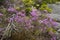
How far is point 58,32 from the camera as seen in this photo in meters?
5.52

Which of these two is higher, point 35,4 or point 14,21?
point 14,21

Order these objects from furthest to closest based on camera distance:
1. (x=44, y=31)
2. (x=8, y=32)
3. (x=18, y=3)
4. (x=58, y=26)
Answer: (x=18, y=3)
(x=58, y=26)
(x=44, y=31)
(x=8, y=32)

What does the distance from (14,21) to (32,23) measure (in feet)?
1.67

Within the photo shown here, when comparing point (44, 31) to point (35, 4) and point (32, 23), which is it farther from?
point (35, 4)

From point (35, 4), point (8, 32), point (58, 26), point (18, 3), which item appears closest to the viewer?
point (8, 32)

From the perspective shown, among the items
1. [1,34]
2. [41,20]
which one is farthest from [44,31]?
[1,34]

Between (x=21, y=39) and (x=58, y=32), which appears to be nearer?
(x=21, y=39)

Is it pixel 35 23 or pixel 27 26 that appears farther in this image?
pixel 35 23

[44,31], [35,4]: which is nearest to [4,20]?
[44,31]

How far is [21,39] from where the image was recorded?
4828 mm

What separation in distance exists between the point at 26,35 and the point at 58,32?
3.15 ft

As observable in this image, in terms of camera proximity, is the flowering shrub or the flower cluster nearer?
the flowering shrub

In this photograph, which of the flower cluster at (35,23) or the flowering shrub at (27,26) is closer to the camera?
the flowering shrub at (27,26)

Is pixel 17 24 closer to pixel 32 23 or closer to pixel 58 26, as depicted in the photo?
pixel 32 23
